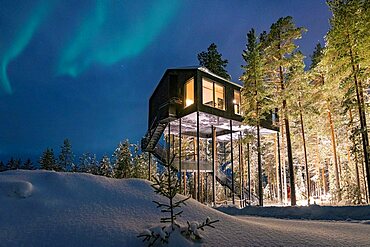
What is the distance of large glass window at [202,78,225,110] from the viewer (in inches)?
782

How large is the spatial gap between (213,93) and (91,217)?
17.1 m

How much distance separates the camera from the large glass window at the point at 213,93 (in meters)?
19.9

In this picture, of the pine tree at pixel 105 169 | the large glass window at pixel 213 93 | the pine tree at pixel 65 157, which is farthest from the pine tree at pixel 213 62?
the pine tree at pixel 65 157

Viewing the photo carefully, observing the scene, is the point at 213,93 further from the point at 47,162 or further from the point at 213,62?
the point at 47,162

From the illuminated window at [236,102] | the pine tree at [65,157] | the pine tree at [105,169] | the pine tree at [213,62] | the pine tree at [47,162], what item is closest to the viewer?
the illuminated window at [236,102]

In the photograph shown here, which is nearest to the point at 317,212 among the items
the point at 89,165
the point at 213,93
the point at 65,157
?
the point at 213,93

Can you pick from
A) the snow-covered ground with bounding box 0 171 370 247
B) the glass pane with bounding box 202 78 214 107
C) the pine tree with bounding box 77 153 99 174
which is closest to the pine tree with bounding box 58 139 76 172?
the pine tree with bounding box 77 153 99 174

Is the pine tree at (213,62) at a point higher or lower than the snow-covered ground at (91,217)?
higher

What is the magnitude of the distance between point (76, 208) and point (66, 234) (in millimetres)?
640

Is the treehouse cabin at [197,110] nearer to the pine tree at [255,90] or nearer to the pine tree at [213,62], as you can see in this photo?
the pine tree at [255,90]

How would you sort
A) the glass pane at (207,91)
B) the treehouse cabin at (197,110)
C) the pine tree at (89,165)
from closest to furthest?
the treehouse cabin at (197,110) < the glass pane at (207,91) < the pine tree at (89,165)

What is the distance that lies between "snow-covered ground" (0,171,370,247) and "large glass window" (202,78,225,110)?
15460 millimetres

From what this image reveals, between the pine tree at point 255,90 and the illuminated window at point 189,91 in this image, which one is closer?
the pine tree at point 255,90

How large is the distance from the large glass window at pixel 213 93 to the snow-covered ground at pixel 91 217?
609 inches
